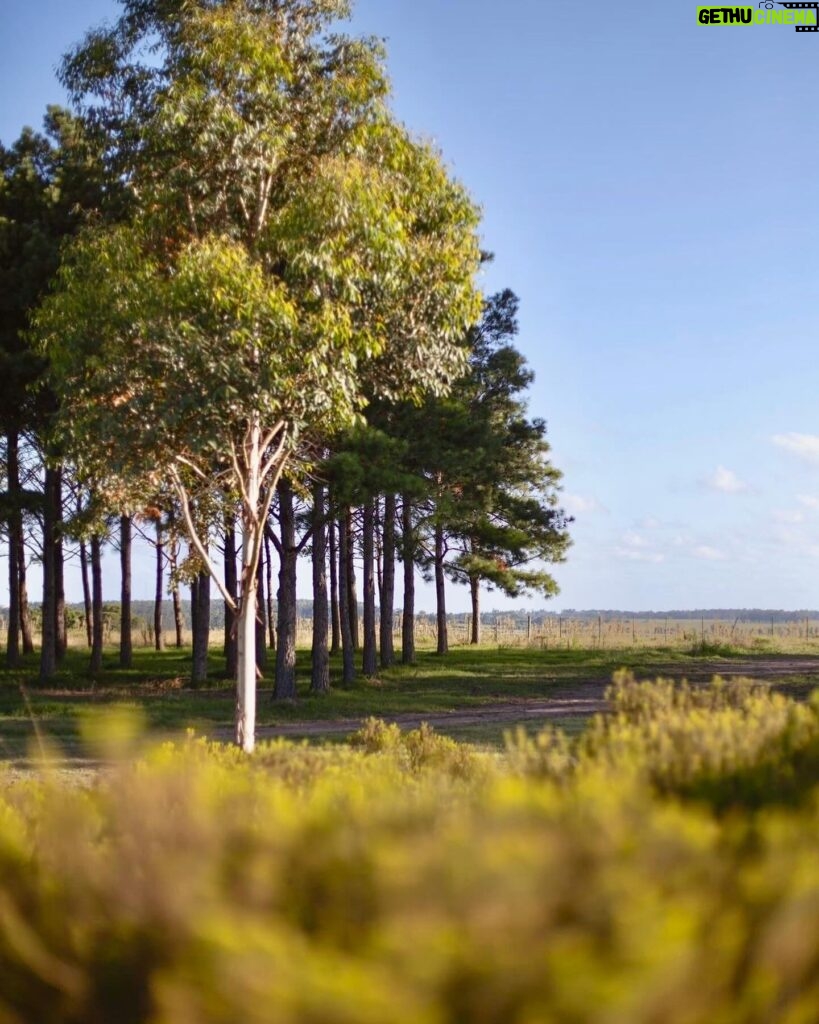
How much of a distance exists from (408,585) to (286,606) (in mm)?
14787

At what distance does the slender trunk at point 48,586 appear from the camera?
2652 cm

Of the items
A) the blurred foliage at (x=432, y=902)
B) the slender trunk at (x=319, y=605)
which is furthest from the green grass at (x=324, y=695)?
the blurred foliage at (x=432, y=902)

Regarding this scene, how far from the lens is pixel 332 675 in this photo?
31.9 metres

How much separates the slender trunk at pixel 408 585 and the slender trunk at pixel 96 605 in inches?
349

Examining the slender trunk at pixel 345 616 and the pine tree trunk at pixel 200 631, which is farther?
the slender trunk at pixel 345 616

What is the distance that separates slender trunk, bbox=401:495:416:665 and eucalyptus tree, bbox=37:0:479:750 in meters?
15.7

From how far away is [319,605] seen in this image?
26672 mm

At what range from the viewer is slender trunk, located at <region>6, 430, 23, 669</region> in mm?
26344

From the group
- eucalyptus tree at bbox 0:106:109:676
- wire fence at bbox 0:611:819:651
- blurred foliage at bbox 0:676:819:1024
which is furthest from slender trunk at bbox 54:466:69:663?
blurred foliage at bbox 0:676:819:1024

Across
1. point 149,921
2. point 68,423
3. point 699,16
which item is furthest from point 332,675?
point 149,921

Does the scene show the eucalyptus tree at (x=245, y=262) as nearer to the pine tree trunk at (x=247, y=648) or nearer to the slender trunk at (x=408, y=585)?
the pine tree trunk at (x=247, y=648)

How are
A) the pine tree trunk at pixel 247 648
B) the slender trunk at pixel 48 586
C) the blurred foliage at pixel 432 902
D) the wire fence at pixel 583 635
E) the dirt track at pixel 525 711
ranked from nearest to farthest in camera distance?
the blurred foliage at pixel 432 902 → the pine tree trunk at pixel 247 648 → the dirt track at pixel 525 711 → the slender trunk at pixel 48 586 → the wire fence at pixel 583 635

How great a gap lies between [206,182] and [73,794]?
12.1 metres

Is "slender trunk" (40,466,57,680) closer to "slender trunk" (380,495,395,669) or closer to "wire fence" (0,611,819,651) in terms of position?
"slender trunk" (380,495,395,669)
